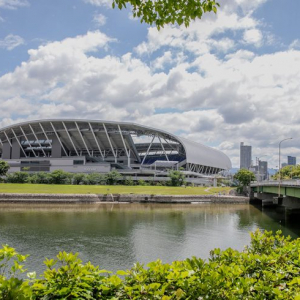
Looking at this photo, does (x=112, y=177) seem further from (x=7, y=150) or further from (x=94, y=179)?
(x=7, y=150)

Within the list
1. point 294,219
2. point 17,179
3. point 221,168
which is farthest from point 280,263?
point 221,168

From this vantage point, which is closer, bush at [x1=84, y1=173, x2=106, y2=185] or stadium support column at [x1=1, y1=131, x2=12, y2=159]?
bush at [x1=84, y1=173, x2=106, y2=185]

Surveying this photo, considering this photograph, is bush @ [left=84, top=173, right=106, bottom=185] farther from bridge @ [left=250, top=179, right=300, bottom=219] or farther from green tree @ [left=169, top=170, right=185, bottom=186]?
bridge @ [left=250, top=179, right=300, bottom=219]

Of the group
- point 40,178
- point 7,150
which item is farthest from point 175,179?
point 7,150

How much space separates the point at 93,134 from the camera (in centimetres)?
12106

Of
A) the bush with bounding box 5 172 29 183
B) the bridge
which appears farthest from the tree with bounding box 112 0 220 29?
the bush with bounding box 5 172 29 183

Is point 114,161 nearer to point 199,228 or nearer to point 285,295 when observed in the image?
point 199,228

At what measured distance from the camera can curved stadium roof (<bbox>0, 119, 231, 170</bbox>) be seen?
122188 millimetres

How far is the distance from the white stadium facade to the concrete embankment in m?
39.8

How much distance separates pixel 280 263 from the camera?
681 cm

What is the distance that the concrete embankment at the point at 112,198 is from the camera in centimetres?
6888

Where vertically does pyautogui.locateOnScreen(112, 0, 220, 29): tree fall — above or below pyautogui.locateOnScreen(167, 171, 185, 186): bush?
above

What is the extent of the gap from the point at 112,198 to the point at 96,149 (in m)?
65.9

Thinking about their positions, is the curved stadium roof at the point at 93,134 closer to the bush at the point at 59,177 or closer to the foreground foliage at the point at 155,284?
the bush at the point at 59,177
